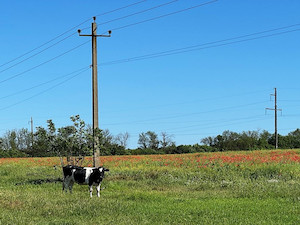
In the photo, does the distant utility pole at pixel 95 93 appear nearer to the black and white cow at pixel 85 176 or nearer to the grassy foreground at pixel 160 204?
the grassy foreground at pixel 160 204

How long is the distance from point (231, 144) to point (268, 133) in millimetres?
33568

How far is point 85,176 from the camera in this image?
64.9ft

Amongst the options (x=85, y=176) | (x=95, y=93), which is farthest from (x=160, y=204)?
(x=95, y=93)

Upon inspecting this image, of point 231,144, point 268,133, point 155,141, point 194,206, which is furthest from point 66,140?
point 268,133

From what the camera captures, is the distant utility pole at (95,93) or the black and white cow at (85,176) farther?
the distant utility pole at (95,93)

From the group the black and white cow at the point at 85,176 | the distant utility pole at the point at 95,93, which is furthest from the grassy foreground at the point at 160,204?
the distant utility pole at the point at 95,93

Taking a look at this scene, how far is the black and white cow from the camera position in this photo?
63.7ft

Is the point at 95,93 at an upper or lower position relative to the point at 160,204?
upper

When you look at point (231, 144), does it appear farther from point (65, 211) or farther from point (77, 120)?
point (65, 211)

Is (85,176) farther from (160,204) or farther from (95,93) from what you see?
(95,93)

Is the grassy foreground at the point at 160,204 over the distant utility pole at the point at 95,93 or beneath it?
beneath

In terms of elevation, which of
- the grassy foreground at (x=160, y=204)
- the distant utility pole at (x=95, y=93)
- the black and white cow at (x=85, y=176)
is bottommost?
the grassy foreground at (x=160, y=204)

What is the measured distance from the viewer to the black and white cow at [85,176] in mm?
19422

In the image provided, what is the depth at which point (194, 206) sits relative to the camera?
15312mm
